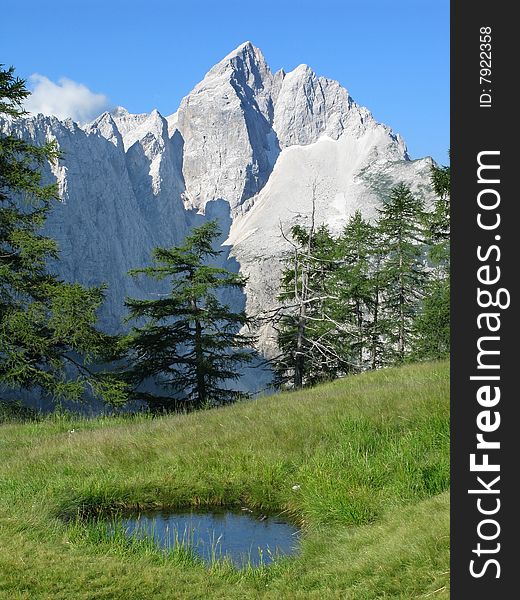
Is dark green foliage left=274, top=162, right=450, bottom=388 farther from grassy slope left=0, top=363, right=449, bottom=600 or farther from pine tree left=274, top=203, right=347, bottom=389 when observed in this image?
grassy slope left=0, top=363, right=449, bottom=600

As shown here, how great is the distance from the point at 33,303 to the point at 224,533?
12064mm

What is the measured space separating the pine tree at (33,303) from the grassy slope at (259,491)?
4.23 metres

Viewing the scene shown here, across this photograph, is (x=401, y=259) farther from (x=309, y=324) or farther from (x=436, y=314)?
(x=309, y=324)

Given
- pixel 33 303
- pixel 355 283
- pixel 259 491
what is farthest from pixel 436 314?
pixel 259 491

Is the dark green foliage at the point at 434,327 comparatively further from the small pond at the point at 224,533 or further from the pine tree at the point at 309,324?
the small pond at the point at 224,533

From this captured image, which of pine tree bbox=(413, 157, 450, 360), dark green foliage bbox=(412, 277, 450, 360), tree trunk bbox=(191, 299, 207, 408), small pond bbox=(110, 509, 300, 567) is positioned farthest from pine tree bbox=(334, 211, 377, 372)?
small pond bbox=(110, 509, 300, 567)

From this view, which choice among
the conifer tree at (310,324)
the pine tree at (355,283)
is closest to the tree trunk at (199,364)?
the conifer tree at (310,324)

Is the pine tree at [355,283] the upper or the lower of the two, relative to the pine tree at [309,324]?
upper

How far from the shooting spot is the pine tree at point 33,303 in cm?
1764

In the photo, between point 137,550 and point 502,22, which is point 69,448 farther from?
point 502,22

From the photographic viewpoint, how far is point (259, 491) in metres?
8.92

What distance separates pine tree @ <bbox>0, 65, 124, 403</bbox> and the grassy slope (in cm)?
Answer: 423

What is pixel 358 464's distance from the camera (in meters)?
8.44

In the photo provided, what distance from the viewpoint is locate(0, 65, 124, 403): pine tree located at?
17.6m
